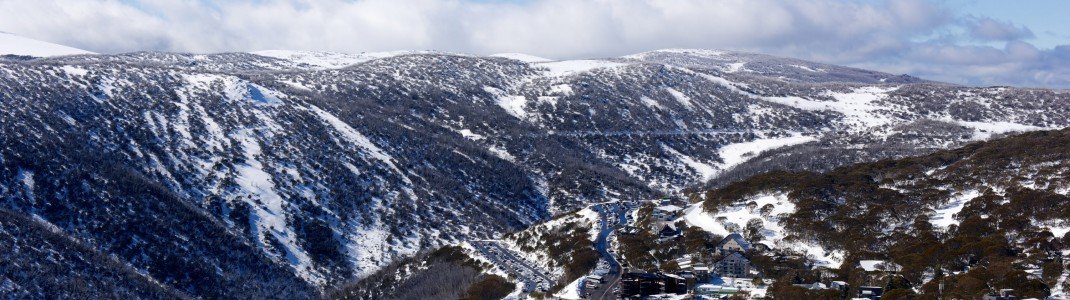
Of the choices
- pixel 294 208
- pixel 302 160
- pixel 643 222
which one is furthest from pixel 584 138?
pixel 643 222

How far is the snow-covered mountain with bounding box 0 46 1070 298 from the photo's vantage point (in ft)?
316

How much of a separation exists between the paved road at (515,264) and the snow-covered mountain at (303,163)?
59.3ft

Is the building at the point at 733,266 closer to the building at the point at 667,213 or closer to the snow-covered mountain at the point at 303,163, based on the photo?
the building at the point at 667,213

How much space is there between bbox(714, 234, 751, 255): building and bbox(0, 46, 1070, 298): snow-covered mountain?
48.9 metres

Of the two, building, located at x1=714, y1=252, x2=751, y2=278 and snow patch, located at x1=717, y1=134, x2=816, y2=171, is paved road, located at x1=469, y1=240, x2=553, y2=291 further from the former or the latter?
snow patch, located at x1=717, y1=134, x2=816, y2=171

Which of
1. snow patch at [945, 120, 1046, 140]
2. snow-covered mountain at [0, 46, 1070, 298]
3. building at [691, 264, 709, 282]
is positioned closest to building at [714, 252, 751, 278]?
building at [691, 264, 709, 282]

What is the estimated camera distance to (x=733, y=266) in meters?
60.6

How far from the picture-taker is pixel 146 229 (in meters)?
95.9

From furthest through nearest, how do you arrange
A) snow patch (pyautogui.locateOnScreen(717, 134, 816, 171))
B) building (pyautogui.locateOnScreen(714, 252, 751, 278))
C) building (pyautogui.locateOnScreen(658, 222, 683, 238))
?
snow patch (pyautogui.locateOnScreen(717, 134, 816, 171)) < building (pyautogui.locateOnScreen(658, 222, 683, 238)) < building (pyautogui.locateOnScreen(714, 252, 751, 278))

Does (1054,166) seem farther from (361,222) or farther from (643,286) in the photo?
(361,222)

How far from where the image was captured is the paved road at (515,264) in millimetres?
70938

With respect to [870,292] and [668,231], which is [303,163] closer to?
[668,231]

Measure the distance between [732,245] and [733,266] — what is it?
381 cm

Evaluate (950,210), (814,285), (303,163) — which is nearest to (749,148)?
(303,163)
